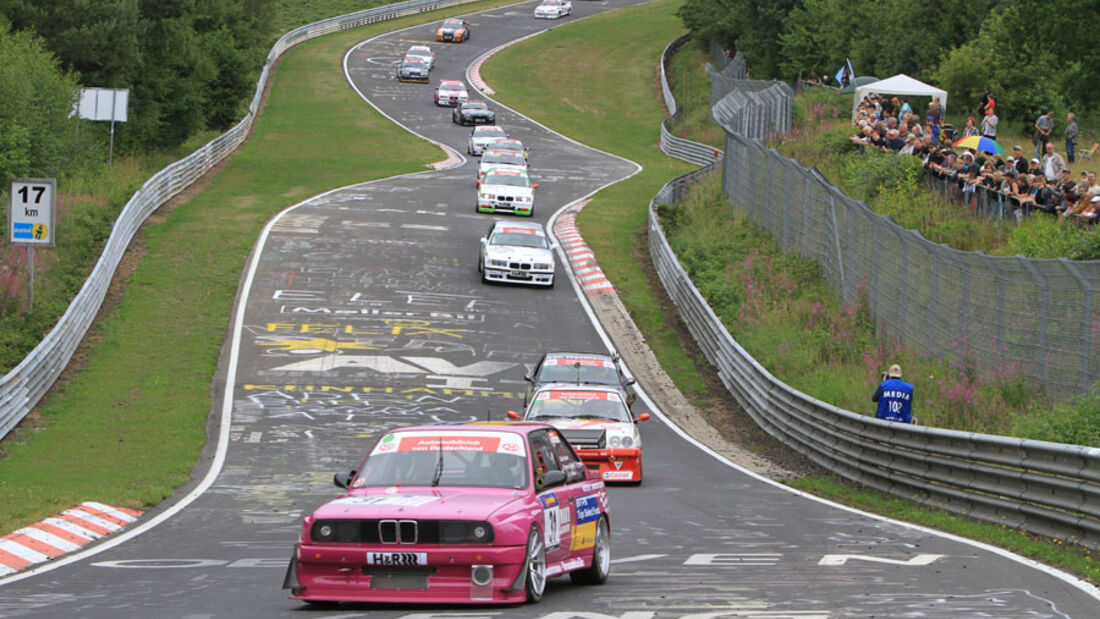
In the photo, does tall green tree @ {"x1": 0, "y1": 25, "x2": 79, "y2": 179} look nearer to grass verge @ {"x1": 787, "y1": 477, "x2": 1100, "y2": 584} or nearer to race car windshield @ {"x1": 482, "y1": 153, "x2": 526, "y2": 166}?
race car windshield @ {"x1": 482, "y1": 153, "x2": 526, "y2": 166}

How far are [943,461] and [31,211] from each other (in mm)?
Answer: 16605

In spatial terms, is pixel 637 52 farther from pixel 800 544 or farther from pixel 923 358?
pixel 800 544

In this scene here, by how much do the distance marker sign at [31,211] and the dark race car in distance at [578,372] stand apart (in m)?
9.28

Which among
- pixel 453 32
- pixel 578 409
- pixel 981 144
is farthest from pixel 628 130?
pixel 578 409

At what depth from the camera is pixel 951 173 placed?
84.5 feet

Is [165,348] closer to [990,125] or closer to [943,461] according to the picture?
[943,461]

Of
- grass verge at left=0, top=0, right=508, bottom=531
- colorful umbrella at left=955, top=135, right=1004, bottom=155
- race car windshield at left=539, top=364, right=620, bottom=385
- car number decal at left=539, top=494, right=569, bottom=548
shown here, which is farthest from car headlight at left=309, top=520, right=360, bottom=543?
colorful umbrella at left=955, top=135, right=1004, bottom=155

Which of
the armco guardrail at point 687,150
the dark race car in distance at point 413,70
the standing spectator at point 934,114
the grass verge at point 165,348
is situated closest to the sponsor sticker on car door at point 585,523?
the grass verge at point 165,348

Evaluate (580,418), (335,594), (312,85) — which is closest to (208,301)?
(580,418)

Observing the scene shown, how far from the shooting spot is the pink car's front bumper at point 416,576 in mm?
9305

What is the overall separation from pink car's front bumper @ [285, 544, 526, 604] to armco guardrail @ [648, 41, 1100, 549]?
598cm

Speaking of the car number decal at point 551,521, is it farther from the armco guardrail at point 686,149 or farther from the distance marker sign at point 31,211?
the armco guardrail at point 686,149

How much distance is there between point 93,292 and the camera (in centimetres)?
2959

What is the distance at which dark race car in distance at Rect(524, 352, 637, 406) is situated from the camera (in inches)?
888
